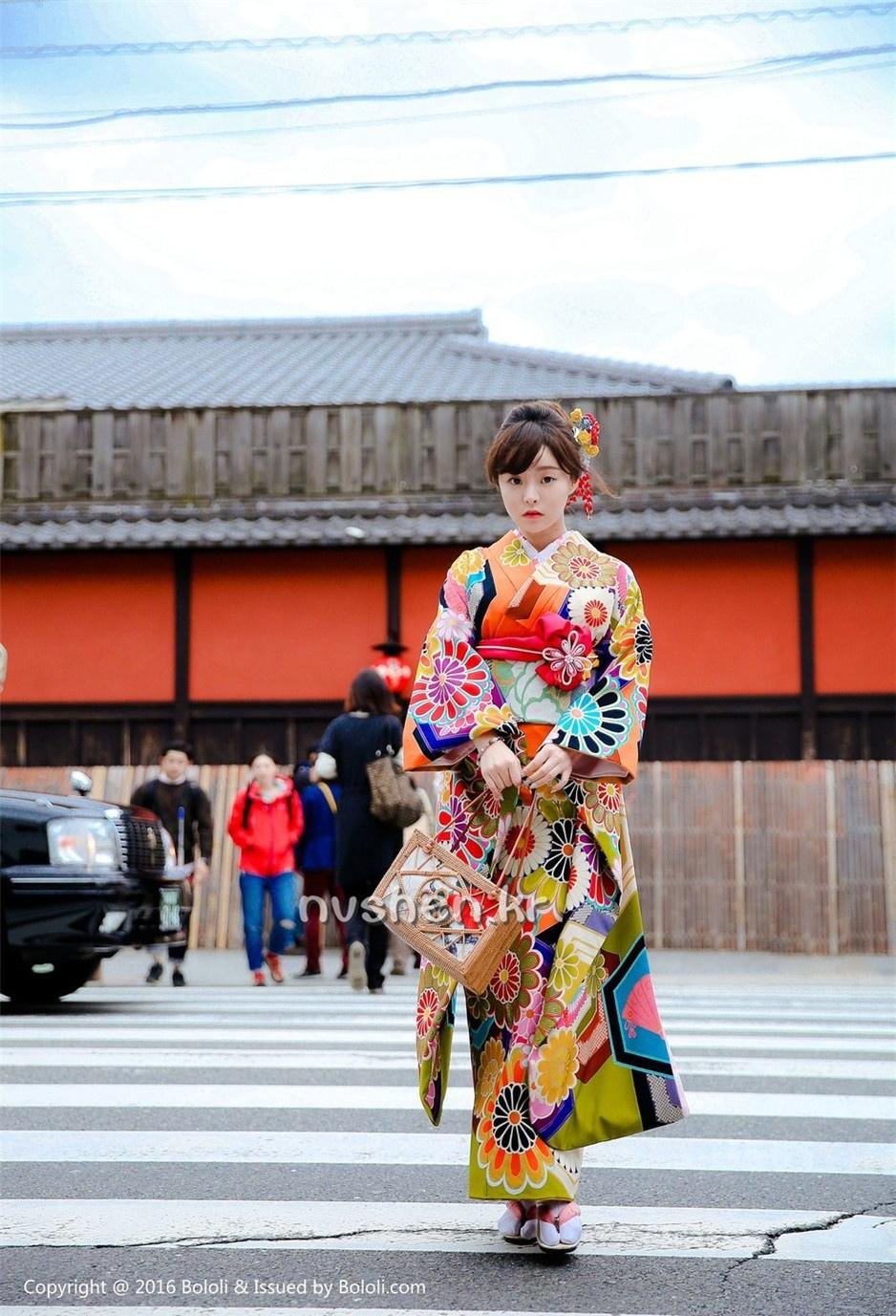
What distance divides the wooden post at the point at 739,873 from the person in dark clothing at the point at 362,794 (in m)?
4.88

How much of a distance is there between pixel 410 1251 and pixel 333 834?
9079mm

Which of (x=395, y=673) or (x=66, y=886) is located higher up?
(x=395, y=673)

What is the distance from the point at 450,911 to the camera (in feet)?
12.2

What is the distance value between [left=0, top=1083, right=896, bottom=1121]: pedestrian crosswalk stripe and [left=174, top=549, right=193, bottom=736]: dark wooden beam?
Result: 10346 mm

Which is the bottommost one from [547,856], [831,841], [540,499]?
[831,841]

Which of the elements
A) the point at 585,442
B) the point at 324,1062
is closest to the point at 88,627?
the point at 324,1062

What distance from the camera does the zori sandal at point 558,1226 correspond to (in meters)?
3.54

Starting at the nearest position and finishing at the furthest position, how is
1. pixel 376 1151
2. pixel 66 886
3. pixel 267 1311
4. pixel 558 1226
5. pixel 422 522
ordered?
pixel 267 1311 < pixel 558 1226 < pixel 376 1151 < pixel 66 886 < pixel 422 522

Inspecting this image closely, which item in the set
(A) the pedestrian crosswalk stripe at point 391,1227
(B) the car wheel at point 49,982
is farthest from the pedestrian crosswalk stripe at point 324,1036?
(A) the pedestrian crosswalk stripe at point 391,1227

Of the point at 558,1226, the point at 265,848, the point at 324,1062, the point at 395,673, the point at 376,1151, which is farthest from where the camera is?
the point at 395,673

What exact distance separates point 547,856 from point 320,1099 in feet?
8.12

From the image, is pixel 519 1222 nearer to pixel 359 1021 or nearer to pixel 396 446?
pixel 359 1021

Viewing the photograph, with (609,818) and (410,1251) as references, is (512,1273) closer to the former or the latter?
(410,1251)

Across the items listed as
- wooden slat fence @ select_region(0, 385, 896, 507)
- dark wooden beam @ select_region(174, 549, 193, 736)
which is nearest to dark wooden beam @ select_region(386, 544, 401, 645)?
wooden slat fence @ select_region(0, 385, 896, 507)
